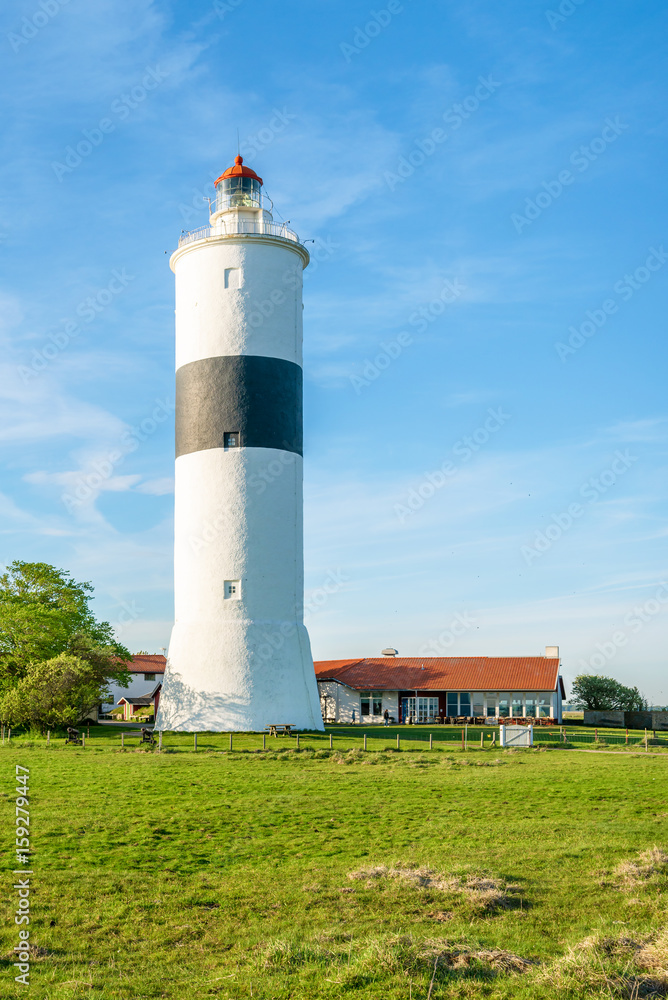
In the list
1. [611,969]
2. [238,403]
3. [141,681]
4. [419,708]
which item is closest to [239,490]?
[238,403]

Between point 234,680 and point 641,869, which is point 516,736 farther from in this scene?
point 641,869

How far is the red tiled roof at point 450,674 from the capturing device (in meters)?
50.2

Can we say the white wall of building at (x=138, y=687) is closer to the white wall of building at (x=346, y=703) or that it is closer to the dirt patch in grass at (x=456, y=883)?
the white wall of building at (x=346, y=703)

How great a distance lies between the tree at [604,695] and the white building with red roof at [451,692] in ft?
24.3

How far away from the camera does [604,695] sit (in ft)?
194

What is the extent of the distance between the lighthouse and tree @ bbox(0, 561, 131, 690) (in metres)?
4.74

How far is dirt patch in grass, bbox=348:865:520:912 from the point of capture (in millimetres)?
10258

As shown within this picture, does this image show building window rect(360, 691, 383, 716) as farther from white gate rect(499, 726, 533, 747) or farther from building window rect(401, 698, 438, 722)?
white gate rect(499, 726, 533, 747)

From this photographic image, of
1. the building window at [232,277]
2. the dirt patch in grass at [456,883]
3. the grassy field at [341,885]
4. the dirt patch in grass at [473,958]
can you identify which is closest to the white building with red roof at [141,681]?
the building window at [232,277]

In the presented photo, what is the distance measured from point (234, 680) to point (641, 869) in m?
24.7

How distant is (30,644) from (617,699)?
129ft

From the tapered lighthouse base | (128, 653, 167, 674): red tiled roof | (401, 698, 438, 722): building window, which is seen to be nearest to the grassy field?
the tapered lighthouse base

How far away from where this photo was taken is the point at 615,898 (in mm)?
10578

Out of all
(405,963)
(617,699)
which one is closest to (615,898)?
(405,963)
